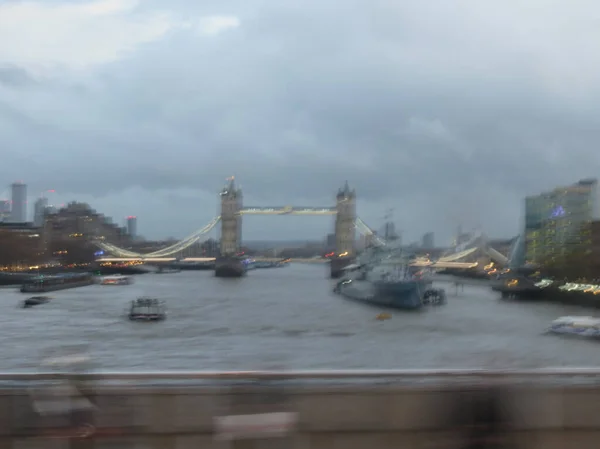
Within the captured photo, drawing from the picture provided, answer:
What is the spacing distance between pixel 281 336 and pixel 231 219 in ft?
179

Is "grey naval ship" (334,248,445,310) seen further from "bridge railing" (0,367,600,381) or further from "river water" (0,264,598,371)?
"bridge railing" (0,367,600,381)

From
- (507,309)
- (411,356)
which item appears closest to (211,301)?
(507,309)

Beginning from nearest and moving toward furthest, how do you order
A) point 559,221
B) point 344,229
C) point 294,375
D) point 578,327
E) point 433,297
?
point 294,375 < point 578,327 < point 433,297 < point 559,221 < point 344,229

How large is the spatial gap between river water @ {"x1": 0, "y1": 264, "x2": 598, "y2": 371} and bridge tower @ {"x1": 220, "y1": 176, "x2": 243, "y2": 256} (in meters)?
37.3

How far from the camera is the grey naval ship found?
3027 centimetres

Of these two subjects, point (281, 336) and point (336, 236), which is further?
point (336, 236)

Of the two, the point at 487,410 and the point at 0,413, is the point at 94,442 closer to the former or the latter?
the point at 0,413

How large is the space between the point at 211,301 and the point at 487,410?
28.9m

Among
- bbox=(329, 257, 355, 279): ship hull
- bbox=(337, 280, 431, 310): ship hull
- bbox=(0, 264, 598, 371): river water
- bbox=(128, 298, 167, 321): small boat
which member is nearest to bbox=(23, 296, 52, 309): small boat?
bbox=(0, 264, 598, 371): river water

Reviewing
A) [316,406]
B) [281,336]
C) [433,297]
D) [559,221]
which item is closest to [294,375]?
[316,406]

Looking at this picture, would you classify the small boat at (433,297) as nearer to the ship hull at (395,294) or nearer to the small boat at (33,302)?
the ship hull at (395,294)

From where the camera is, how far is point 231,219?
238ft

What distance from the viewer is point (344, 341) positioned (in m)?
17.2

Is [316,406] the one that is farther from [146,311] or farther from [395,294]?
[395,294]
